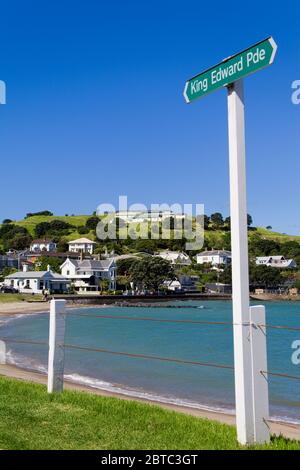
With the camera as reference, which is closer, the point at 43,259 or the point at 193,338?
the point at 193,338

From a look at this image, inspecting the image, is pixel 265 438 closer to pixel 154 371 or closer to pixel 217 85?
pixel 217 85

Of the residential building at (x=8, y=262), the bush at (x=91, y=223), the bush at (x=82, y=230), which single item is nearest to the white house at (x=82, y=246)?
the bush at (x=82, y=230)

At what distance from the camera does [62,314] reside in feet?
27.3

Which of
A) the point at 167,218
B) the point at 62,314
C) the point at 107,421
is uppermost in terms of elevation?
the point at 167,218

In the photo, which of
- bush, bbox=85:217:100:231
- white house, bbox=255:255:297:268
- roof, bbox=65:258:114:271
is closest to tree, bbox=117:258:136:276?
roof, bbox=65:258:114:271

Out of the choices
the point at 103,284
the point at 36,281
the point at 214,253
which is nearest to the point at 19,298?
the point at 36,281

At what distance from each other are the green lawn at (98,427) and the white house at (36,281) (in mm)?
95464

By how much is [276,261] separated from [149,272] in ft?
190

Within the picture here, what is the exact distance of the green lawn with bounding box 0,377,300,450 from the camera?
547 centimetres

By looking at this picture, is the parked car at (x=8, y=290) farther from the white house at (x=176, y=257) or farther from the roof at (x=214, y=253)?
the roof at (x=214, y=253)

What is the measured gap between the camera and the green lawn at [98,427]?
18.0ft
